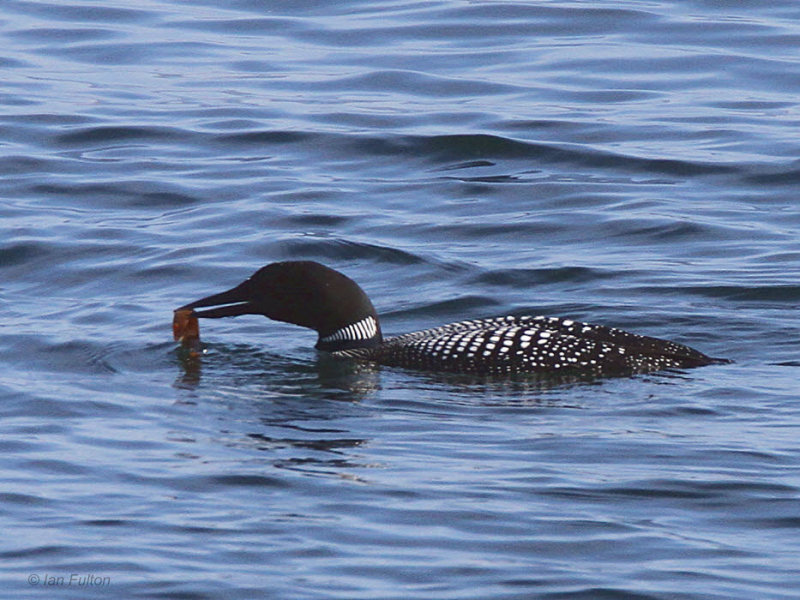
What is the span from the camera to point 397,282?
10695mm

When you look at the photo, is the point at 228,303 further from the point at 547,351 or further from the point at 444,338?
the point at 547,351

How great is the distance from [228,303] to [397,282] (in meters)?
1.72

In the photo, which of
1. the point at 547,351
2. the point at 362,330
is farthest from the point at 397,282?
the point at 547,351

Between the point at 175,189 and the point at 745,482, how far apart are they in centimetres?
703

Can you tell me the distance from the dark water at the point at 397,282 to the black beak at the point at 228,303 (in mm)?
228

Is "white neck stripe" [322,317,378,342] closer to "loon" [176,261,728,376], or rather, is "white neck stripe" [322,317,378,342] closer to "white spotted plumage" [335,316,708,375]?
"loon" [176,261,728,376]

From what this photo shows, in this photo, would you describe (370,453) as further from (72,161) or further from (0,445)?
(72,161)

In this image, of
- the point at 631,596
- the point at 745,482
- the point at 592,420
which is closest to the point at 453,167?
the point at 592,420

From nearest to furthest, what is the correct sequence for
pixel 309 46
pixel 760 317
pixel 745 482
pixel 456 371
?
1. pixel 745 482
2. pixel 456 371
3. pixel 760 317
4. pixel 309 46

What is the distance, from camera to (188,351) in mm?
9141

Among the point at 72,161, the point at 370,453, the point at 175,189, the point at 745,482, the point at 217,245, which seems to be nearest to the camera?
the point at 745,482

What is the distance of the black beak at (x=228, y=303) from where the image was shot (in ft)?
30.0

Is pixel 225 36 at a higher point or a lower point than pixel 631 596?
higher

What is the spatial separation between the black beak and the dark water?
228mm
